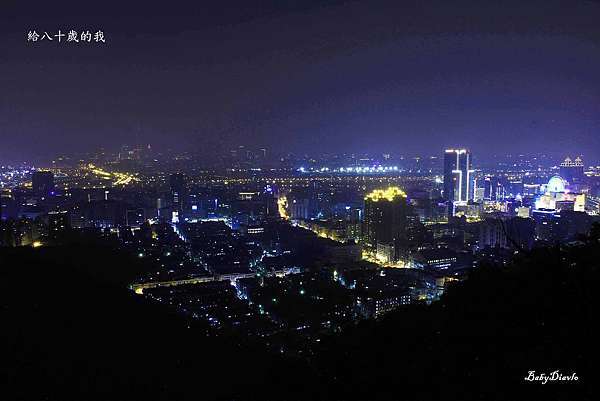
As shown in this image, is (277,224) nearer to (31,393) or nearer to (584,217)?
(584,217)

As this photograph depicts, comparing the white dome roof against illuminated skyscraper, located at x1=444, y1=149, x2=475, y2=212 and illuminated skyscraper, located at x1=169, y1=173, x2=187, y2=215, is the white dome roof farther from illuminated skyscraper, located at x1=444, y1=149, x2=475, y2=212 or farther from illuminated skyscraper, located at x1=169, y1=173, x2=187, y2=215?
illuminated skyscraper, located at x1=169, y1=173, x2=187, y2=215

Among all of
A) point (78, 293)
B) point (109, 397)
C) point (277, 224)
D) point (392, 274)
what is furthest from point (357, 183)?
point (109, 397)

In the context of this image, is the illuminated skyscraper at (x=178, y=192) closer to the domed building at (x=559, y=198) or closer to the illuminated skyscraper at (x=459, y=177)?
the illuminated skyscraper at (x=459, y=177)

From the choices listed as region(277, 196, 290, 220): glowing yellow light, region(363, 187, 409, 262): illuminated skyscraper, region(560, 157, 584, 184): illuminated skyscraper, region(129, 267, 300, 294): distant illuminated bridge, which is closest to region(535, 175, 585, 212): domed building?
region(560, 157, 584, 184): illuminated skyscraper

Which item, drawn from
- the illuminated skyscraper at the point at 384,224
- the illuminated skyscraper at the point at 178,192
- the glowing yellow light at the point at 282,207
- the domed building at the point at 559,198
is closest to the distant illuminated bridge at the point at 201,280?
the illuminated skyscraper at the point at 384,224

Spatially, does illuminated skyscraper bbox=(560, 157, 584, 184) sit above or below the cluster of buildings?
above

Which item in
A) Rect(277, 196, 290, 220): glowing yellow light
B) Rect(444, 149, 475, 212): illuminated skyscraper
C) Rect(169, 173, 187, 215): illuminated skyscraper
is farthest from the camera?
Rect(444, 149, 475, 212): illuminated skyscraper

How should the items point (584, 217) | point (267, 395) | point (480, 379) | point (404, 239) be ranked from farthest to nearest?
point (584, 217) → point (404, 239) → point (267, 395) → point (480, 379)
